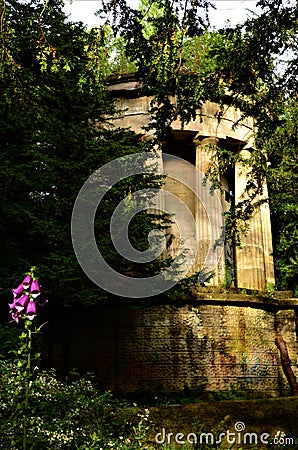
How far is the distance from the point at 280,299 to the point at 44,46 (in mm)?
13349

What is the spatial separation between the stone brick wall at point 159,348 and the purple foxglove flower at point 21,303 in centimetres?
997

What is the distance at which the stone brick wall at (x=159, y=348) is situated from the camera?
14.7 metres

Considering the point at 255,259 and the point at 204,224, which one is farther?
the point at 255,259

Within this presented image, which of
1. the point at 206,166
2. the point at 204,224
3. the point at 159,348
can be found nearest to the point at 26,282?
the point at 159,348

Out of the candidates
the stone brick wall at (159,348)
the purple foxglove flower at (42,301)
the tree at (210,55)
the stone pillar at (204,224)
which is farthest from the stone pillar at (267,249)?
the purple foxglove flower at (42,301)

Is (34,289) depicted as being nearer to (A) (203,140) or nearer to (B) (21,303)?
(B) (21,303)

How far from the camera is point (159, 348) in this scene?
49.0 feet

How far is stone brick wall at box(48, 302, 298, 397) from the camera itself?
14.7 meters

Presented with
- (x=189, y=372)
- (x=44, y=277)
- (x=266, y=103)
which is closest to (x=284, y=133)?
(x=266, y=103)

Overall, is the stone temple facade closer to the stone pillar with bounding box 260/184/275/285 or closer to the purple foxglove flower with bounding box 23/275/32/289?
the stone pillar with bounding box 260/184/275/285

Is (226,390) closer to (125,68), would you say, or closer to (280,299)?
(280,299)

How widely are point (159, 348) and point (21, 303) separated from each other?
35.9ft

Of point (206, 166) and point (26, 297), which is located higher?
point (206, 166)

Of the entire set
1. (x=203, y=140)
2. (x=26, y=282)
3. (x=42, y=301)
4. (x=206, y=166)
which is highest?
(x=203, y=140)
